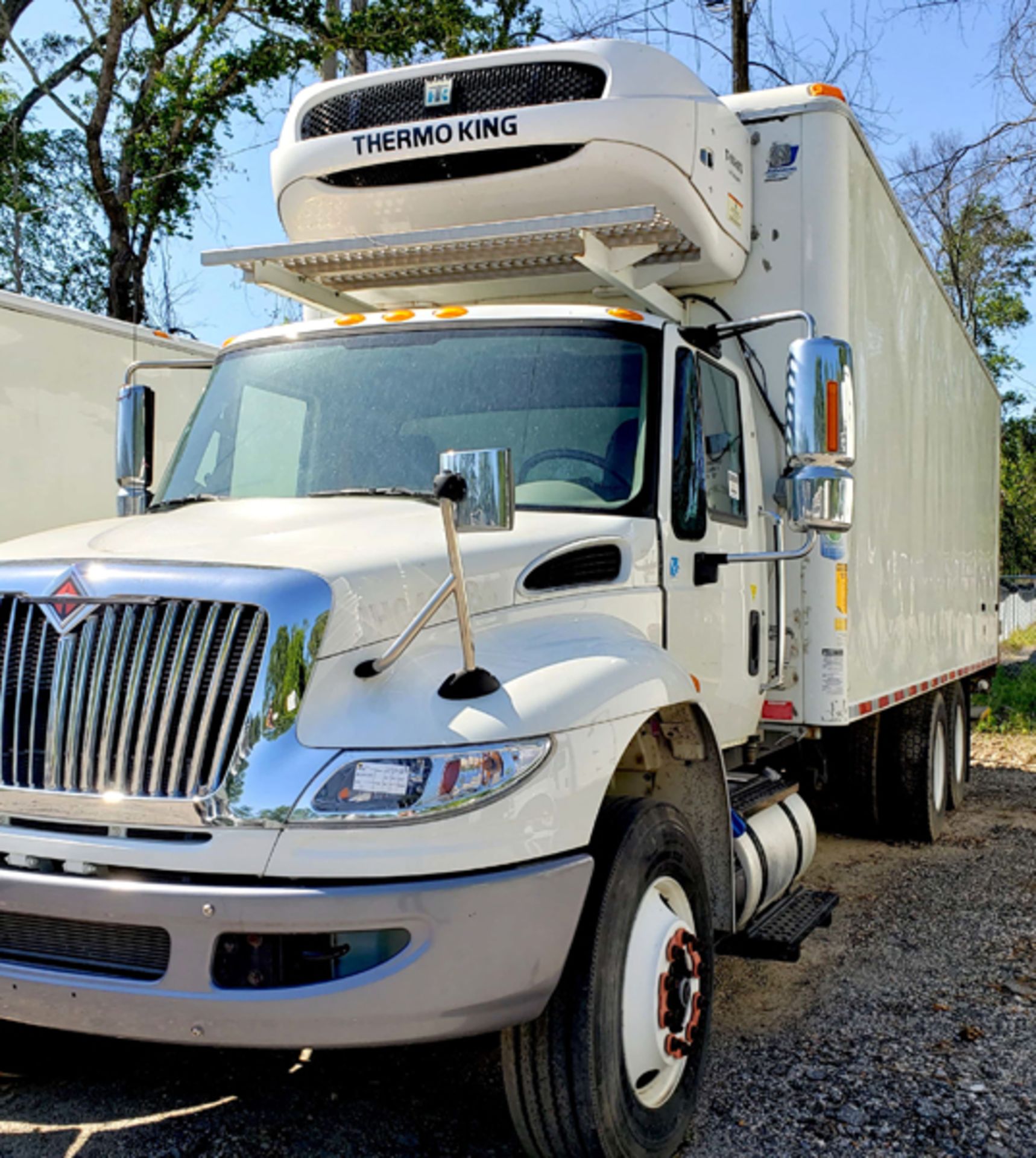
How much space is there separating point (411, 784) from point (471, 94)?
3.38m

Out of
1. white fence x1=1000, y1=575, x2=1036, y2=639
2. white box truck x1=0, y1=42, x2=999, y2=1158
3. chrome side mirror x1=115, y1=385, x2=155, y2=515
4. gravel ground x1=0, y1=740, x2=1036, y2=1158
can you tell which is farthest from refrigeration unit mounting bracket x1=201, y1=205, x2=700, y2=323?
white fence x1=1000, y1=575, x2=1036, y2=639

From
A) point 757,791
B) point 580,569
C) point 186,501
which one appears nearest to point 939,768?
point 757,791

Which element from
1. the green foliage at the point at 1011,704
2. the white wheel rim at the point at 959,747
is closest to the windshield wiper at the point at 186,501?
the white wheel rim at the point at 959,747

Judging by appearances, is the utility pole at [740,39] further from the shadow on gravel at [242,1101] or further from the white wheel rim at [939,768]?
the shadow on gravel at [242,1101]

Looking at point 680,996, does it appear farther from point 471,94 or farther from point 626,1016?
point 471,94

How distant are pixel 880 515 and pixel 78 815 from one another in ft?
15.7

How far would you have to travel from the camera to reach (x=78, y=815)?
298cm

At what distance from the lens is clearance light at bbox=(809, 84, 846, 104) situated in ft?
18.9

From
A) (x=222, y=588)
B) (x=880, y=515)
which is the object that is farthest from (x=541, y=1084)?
(x=880, y=515)

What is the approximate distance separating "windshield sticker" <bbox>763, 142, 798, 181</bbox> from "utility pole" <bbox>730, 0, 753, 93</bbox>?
1110cm

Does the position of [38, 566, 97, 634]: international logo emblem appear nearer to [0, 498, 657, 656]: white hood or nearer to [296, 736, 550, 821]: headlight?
[0, 498, 657, 656]: white hood

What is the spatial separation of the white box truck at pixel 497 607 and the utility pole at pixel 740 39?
31.9 feet

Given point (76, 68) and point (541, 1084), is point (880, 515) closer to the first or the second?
point (541, 1084)

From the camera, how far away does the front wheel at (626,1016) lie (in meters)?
3.14
